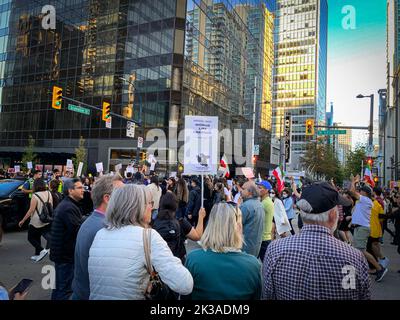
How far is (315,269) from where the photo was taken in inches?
91.0

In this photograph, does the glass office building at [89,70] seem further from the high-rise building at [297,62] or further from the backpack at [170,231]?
the high-rise building at [297,62]

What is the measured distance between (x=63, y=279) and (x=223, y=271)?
2.82m

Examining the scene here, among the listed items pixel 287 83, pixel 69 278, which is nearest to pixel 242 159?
pixel 69 278

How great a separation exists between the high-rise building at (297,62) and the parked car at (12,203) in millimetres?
104082

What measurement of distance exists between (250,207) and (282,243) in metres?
3.32

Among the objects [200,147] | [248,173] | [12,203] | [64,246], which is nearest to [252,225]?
[200,147]

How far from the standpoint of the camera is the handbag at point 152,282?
2.52 metres

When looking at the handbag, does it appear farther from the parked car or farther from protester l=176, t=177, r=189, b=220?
the parked car

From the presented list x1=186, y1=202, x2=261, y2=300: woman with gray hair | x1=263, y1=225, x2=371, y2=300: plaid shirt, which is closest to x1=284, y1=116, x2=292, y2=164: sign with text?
x1=186, y1=202, x2=261, y2=300: woman with gray hair

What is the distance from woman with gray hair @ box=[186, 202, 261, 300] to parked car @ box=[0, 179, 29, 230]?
9.25 meters

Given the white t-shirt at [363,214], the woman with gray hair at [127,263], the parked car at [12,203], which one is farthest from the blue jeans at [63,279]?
the parked car at [12,203]

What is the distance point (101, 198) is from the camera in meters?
3.72

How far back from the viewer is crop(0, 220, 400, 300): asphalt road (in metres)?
6.07

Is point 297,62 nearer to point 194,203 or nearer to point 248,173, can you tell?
point 194,203
